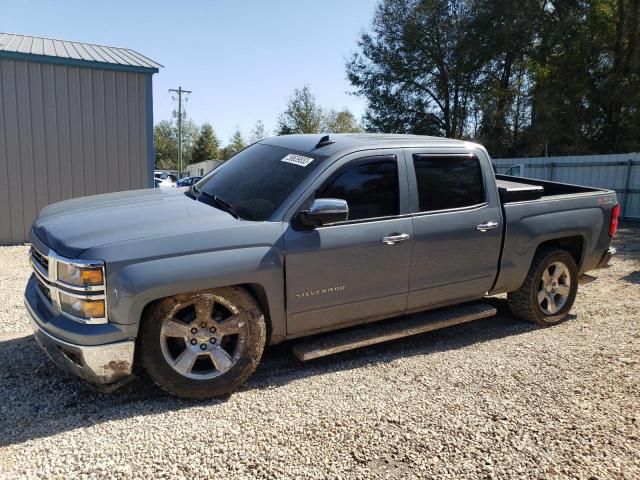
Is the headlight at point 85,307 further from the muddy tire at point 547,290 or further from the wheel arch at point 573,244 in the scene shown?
the wheel arch at point 573,244

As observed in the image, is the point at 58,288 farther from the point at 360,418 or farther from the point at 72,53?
the point at 72,53

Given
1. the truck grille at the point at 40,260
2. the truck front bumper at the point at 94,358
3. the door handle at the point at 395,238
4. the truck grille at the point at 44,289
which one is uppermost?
the door handle at the point at 395,238

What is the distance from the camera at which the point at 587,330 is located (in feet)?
16.8

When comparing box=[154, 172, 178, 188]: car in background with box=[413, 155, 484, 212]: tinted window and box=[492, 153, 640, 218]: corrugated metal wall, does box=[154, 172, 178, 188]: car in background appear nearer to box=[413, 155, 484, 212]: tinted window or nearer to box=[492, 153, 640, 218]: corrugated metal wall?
box=[413, 155, 484, 212]: tinted window

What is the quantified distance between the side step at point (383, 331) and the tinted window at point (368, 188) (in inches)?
39.0

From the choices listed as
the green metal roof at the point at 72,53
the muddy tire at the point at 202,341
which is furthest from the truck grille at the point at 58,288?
the green metal roof at the point at 72,53

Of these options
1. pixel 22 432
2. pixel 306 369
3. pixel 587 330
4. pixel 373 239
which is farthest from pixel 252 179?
pixel 587 330

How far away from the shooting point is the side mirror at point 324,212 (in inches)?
140

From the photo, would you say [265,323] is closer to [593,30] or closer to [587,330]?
[587,330]

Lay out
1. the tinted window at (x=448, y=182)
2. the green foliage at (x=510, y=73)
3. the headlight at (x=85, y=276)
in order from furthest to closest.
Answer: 1. the green foliage at (x=510, y=73)
2. the tinted window at (x=448, y=182)
3. the headlight at (x=85, y=276)

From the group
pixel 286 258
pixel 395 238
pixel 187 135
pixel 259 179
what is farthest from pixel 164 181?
→ pixel 187 135

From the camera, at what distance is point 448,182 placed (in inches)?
177

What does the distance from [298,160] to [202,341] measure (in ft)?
5.41

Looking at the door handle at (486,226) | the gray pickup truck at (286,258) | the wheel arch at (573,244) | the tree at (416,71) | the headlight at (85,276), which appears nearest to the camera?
the headlight at (85,276)
